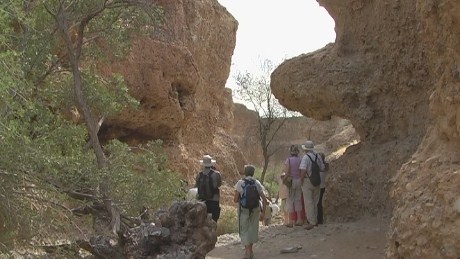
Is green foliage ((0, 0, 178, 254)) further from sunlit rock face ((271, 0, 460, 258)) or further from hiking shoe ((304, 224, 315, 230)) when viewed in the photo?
sunlit rock face ((271, 0, 460, 258))

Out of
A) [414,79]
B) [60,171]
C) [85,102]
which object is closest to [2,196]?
[60,171]

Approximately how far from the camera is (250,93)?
32656 millimetres

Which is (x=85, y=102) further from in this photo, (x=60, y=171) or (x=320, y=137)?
(x=320, y=137)

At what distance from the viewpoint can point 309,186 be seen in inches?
411

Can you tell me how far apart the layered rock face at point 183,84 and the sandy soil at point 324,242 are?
222 inches

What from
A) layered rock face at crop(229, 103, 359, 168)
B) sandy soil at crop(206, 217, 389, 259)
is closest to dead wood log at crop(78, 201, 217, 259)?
sandy soil at crop(206, 217, 389, 259)

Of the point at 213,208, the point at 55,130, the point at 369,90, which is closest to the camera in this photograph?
the point at 55,130

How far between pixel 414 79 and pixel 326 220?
2947 mm

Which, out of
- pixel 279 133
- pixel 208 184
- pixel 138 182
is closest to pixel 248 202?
pixel 208 184

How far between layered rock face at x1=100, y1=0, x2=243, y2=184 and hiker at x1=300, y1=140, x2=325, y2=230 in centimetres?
522

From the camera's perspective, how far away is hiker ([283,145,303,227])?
10.6 metres

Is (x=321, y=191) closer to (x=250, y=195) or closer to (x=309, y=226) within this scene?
(x=309, y=226)

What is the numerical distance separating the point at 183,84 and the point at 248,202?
8893mm

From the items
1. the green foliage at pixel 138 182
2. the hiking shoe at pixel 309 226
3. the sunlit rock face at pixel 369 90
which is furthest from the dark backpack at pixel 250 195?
the hiking shoe at pixel 309 226
